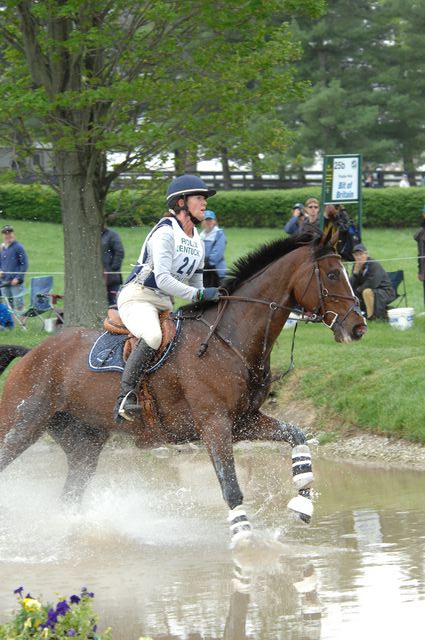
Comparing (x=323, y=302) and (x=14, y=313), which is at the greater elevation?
(x=323, y=302)

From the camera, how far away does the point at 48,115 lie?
1627cm

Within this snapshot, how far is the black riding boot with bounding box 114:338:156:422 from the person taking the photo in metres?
9.48

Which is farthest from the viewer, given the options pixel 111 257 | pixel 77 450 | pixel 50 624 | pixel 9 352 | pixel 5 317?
pixel 5 317

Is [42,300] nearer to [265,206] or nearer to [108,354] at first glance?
[108,354]

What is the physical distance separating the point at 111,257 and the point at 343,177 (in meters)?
4.69

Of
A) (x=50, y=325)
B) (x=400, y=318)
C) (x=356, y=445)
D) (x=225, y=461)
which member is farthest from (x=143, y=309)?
(x=50, y=325)

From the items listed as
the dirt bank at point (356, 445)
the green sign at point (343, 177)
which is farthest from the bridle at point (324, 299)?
the green sign at point (343, 177)

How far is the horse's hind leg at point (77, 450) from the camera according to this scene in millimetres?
10398

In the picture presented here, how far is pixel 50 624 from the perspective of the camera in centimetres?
552

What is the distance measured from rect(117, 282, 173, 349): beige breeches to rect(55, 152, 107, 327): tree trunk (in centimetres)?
746

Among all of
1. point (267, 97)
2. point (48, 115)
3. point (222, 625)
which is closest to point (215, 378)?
point (222, 625)

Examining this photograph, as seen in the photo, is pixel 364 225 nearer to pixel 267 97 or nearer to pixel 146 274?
pixel 267 97

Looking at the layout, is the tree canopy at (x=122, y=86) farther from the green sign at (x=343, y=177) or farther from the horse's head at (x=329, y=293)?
the horse's head at (x=329, y=293)

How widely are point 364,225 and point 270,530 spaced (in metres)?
32.6
